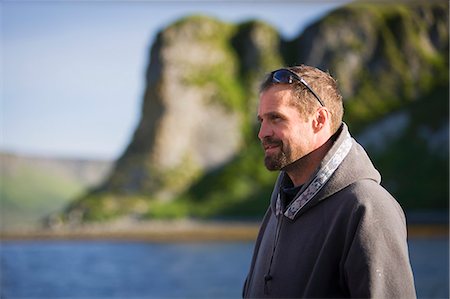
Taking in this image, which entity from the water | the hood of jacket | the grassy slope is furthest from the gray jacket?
the grassy slope

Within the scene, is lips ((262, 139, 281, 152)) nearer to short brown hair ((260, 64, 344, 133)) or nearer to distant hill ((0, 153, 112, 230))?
→ short brown hair ((260, 64, 344, 133))

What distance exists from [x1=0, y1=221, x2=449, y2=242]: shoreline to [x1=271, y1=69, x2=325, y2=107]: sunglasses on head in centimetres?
5306

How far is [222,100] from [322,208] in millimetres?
74713

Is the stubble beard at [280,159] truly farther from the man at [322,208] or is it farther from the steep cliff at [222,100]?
the steep cliff at [222,100]

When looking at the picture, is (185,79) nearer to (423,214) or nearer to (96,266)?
(423,214)

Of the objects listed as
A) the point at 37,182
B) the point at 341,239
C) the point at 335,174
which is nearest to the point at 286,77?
the point at 335,174

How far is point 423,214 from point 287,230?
55.2 metres

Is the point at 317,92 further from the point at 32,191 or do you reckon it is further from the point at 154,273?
the point at 32,191

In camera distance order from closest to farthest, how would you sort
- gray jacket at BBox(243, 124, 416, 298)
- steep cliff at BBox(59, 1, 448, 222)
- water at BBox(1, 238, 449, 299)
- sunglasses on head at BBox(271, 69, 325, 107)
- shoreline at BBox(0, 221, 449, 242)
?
gray jacket at BBox(243, 124, 416, 298)
sunglasses on head at BBox(271, 69, 325, 107)
water at BBox(1, 238, 449, 299)
shoreline at BBox(0, 221, 449, 242)
steep cliff at BBox(59, 1, 448, 222)

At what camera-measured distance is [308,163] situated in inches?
67.3

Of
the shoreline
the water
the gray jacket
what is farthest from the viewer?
the shoreline

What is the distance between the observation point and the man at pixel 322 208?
5.10 ft

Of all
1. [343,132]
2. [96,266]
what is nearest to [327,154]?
[343,132]

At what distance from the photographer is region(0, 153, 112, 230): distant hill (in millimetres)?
97850
